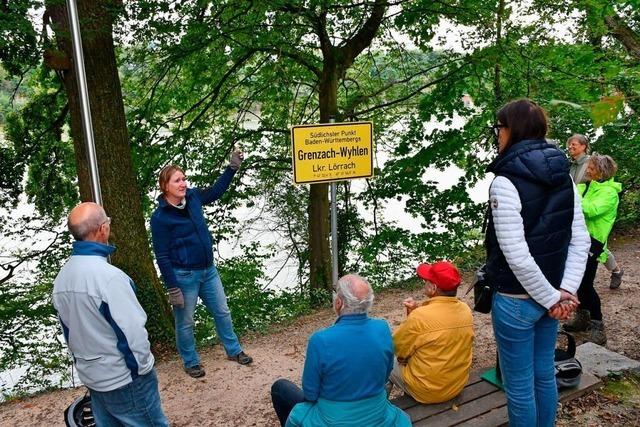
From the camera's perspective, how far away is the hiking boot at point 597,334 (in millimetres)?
4352

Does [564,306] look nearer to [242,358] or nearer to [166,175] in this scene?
[166,175]

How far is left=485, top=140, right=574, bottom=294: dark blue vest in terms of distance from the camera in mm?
2348

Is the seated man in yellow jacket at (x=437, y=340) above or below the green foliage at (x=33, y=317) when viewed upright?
above

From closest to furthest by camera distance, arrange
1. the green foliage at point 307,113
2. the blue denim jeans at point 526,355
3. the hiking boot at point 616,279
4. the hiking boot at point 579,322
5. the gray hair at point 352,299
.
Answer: the gray hair at point 352,299
the blue denim jeans at point 526,355
the hiking boot at point 579,322
the hiking boot at point 616,279
the green foliage at point 307,113

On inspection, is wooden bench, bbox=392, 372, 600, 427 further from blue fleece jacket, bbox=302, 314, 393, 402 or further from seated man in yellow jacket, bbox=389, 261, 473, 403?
blue fleece jacket, bbox=302, 314, 393, 402

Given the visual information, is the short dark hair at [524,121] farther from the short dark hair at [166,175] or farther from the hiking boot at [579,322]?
the hiking boot at [579,322]

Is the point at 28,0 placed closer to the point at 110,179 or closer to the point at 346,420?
the point at 110,179

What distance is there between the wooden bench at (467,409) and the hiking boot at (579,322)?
137 cm

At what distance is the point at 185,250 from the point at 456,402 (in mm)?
2201

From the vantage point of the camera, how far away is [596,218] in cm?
439

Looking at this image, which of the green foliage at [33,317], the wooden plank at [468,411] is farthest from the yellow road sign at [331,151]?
the green foliage at [33,317]

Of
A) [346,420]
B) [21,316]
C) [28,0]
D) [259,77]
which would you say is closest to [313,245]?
[259,77]

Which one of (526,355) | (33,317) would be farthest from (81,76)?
(33,317)

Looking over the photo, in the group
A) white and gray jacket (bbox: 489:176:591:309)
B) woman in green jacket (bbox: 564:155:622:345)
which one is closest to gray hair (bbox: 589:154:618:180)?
woman in green jacket (bbox: 564:155:622:345)
